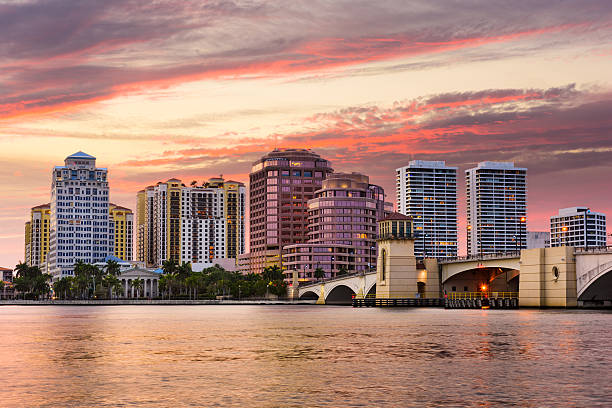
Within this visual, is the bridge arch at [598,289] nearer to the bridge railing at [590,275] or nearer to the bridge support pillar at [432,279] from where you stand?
the bridge railing at [590,275]

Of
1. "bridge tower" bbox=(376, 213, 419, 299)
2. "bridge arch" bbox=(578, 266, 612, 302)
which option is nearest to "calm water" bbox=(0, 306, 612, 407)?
"bridge arch" bbox=(578, 266, 612, 302)

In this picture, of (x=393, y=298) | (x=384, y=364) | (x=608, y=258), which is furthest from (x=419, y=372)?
(x=393, y=298)

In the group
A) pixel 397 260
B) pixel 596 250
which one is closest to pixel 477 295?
pixel 397 260

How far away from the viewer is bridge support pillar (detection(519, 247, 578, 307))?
128250 mm

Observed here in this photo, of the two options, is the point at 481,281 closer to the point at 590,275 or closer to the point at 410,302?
the point at 410,302

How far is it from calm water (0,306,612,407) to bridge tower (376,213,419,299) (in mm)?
98893

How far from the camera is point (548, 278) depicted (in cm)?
13288

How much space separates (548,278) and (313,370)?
94.4m

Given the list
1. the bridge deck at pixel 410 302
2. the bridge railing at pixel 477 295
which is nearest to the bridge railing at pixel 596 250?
the bridge railing at pixel 477 295

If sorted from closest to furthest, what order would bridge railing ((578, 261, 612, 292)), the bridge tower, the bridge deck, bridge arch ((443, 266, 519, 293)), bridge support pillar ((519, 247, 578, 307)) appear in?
bridge railing ((578, 261, 612, 292)) < bridge support pillar ((519, 247, 578, 307)) < bridge arch ((443, 266, 519, 293)) < the bridge deck < the bridge tower

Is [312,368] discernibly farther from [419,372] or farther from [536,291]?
[536,291]

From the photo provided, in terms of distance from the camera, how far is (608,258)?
4776 inches

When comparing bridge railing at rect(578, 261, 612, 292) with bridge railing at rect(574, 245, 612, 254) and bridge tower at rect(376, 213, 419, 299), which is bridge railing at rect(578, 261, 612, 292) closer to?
bridge railing at rect(574, 245, 612, 254)

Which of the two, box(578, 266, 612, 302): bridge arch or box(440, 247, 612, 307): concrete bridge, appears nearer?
box(440, 247, 612, 307): concrete bridge
